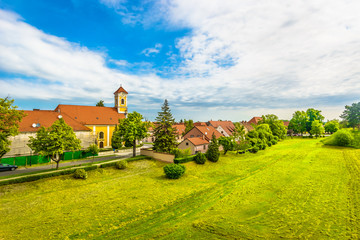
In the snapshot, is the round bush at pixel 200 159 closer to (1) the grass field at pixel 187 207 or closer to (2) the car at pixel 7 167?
A: (1) the grass field at pixel 187 207

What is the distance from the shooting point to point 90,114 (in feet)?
165

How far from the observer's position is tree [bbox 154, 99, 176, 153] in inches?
1425

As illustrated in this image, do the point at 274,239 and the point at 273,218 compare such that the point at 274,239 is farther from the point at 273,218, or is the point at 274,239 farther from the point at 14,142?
the point at 14,142

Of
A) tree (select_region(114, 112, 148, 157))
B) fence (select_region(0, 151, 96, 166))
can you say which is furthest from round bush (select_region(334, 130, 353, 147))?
fence (select_region(0, 151, 96, 166))

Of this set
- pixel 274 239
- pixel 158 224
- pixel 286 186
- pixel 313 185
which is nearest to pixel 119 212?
pixel 158 224

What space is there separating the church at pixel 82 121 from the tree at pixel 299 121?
87162 mm

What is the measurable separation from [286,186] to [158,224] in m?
17.0

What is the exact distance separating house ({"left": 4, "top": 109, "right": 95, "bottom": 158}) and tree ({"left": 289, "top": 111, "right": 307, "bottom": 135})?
9688 centimetres

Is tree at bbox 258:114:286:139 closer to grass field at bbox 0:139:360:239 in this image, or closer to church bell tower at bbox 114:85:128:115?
grass field at bbox 0:139:360:239

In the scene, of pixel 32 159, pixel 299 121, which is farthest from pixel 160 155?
pixel 299 121

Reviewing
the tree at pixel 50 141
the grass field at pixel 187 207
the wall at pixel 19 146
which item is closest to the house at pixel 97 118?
the wall at pixel 19 146

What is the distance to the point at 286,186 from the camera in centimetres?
2094

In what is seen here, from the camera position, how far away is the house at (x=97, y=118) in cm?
4719

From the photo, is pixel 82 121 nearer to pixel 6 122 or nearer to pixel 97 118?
pixel 97 118
